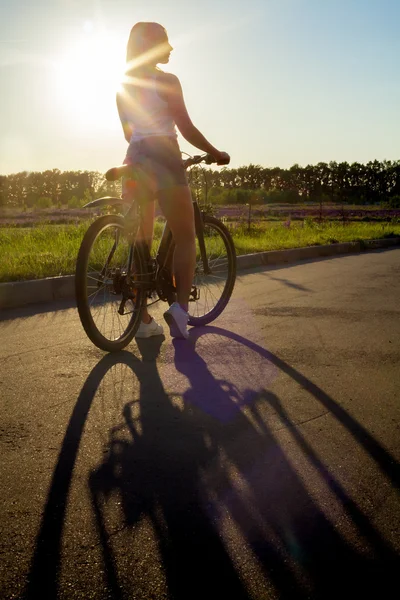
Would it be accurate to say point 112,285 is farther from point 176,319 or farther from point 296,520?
point 296,520

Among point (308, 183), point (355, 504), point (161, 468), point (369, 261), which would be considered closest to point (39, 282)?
point (161, 468)

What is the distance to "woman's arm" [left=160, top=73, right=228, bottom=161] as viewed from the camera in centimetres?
371

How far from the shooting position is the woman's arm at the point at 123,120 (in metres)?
3.91

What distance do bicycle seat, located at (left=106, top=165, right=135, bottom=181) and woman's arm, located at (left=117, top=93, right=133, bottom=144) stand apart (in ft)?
0.86

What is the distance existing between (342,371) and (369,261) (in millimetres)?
7191

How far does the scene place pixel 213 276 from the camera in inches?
199

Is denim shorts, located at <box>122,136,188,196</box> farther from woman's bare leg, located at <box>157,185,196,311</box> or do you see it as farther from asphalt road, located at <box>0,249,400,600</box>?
asphalt road, located at <box>0,249,400,600</box>

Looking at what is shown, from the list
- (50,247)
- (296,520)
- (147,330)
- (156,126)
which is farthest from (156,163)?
(50,247)

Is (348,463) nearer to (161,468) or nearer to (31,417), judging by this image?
(161,468)

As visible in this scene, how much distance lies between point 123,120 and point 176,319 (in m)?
1.26

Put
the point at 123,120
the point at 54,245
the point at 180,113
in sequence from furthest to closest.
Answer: the point at 54,245, the point at 123,120, the point at 180,113

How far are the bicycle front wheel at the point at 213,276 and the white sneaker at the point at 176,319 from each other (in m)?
0.81

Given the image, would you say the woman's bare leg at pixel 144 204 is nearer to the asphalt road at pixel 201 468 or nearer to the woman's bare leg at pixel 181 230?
the woman's bare leg at pixel 181 230

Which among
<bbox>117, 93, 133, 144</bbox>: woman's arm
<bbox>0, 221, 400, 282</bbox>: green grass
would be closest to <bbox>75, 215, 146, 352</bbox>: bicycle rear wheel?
<bbox>117, 93, 133, 144</bbox>: woman's arm
